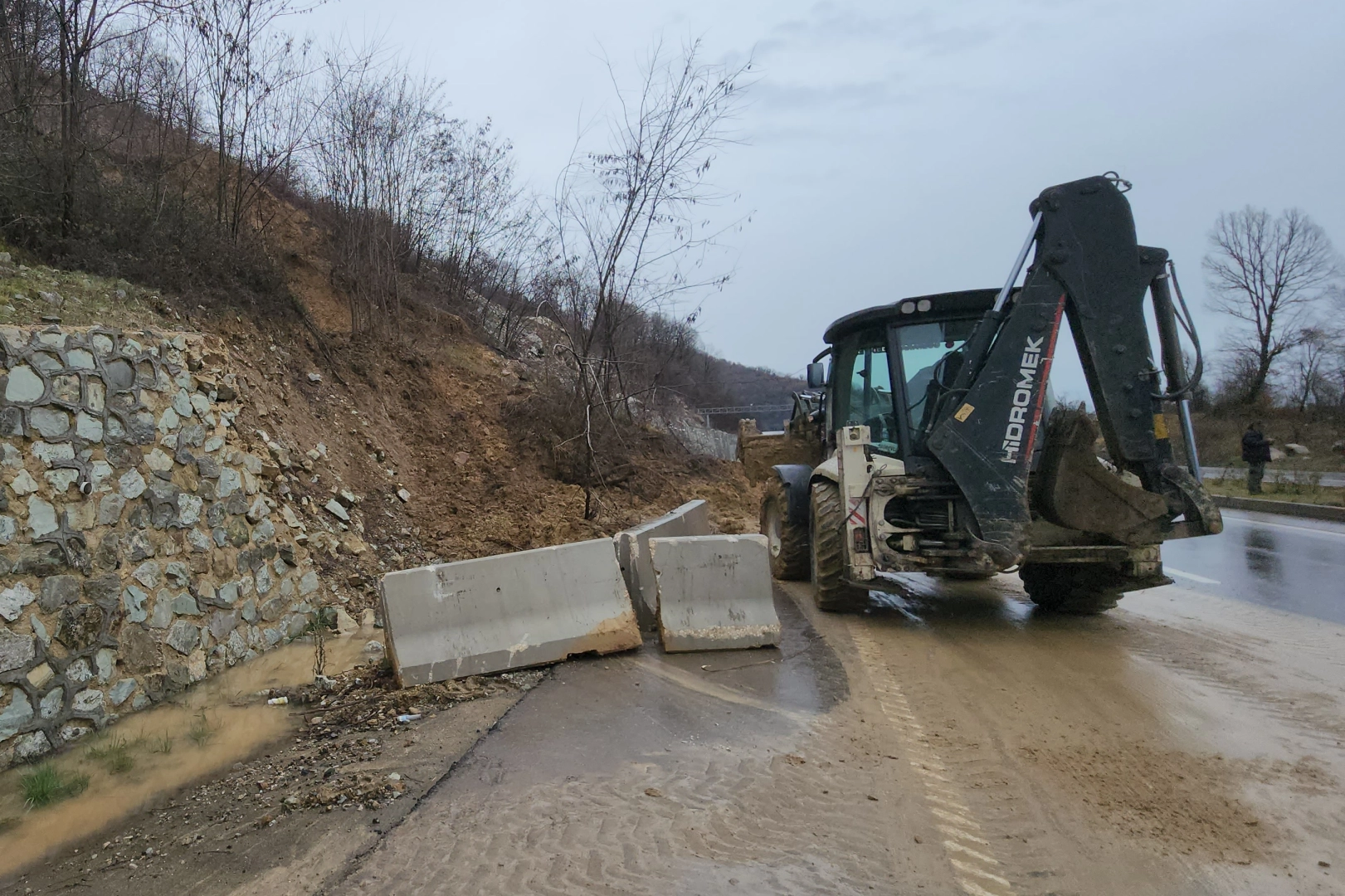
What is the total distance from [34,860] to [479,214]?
13708 mm

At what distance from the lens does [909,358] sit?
7777mm

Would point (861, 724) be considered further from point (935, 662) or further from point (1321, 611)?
point (1321, 611)

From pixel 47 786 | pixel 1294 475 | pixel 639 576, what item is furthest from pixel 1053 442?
pixel 1294 475

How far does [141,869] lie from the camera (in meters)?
3.46

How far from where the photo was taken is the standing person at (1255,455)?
1989cm

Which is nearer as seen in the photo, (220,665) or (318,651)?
(220,665)

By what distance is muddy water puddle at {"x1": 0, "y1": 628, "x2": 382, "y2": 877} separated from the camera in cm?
384

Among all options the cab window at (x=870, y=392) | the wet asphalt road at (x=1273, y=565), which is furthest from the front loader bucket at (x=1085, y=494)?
the wet asphalt road at (x=1273, y=565)

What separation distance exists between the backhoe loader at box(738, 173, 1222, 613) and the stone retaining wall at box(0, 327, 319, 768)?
4919 millimetres

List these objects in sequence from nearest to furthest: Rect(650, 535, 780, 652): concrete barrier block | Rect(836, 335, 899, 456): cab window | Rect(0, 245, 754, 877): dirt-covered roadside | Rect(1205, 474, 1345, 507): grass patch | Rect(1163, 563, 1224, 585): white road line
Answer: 1. Rect(0, 245, 754, 877): dirt-covered roadside
2. Rect(650, 535, 780, 652): concrete barrier block
3. Rect(836, 335, 899, 456): cab window
4. Rect(1163, 563, 1224, 585): white road line
5. Rect(1205, 474, 1345, 507): grass patch

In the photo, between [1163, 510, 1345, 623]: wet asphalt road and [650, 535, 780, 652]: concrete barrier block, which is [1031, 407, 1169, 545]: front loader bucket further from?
[1163, 510, 1345, 623]: wet asphalt road

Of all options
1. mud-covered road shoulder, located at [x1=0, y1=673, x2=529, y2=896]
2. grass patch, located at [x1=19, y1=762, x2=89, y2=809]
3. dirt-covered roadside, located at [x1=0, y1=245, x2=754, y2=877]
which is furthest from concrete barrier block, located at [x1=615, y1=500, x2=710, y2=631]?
grass patch, located at [x1=19, y1=762, x2=89, y2=809]

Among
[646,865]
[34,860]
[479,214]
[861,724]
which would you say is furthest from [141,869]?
[479,214]

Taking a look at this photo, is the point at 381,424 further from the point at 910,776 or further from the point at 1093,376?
the point at 910,776
